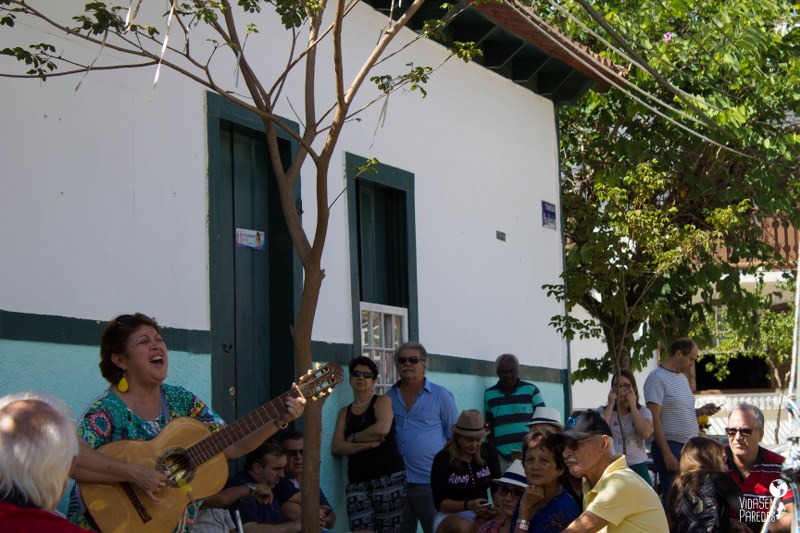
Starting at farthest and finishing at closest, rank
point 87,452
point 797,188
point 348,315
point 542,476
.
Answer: point 797,188
point 348,315
point 542,476
point 87,452

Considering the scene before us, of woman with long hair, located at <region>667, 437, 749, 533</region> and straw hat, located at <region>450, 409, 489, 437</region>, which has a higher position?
straw hat, located at <region>450, 409, 489, 437</region>

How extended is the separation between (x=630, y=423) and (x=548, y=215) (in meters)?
3.67

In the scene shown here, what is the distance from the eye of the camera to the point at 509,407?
11.2 metres

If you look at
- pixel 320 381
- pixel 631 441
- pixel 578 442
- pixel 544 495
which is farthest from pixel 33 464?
pixel 631 441

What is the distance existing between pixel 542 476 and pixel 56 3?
12.8ft

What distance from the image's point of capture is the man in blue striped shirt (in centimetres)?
1107

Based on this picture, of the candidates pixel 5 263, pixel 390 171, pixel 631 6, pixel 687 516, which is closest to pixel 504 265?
pixel 390 171

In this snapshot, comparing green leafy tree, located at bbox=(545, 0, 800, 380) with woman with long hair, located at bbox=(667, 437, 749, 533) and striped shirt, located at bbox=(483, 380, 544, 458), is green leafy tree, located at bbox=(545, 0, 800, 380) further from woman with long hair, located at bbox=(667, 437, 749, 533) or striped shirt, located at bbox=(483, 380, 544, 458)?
woman with long hair, located at bbox=(667, 437, 749, 533)

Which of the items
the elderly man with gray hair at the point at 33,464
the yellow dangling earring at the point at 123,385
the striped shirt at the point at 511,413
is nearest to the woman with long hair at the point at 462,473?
the striped shirt at the point at 511,413

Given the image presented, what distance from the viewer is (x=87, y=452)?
5.76 metres

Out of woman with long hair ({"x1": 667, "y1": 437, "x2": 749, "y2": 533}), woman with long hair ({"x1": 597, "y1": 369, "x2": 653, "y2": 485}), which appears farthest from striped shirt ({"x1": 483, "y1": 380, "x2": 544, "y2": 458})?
woman with long hair ({"x1": 667, "y1": 437, "x2": 749, "y2": 533})

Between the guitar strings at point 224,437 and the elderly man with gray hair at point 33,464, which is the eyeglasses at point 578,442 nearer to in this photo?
the guitar strings at point 224,437

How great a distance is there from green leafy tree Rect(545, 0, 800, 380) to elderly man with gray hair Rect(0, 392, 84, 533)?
9.17 meters

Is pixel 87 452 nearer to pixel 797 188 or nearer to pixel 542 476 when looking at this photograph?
pixel 542 476
